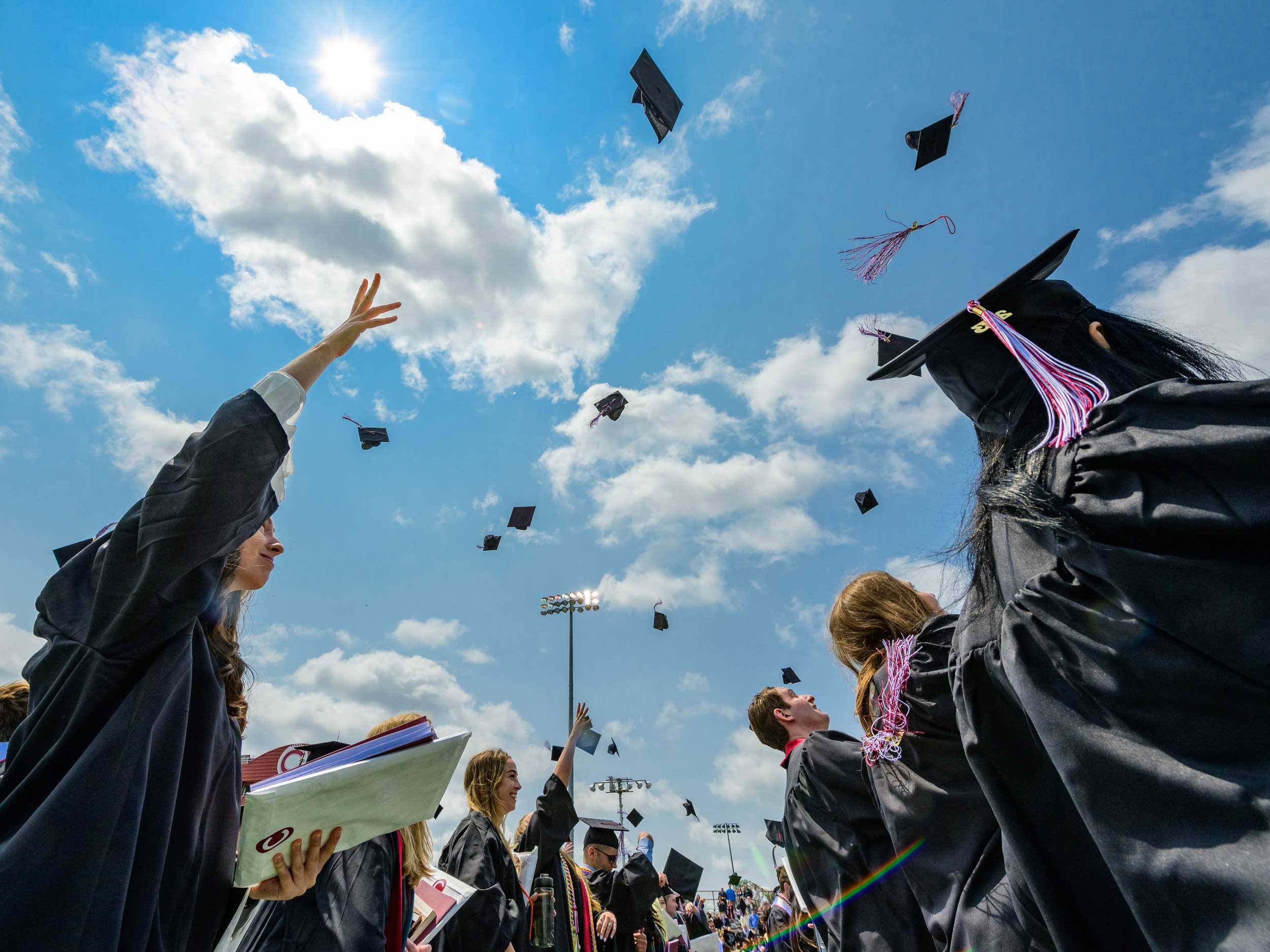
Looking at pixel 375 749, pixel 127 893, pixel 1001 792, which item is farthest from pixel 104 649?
pixel 1001 792

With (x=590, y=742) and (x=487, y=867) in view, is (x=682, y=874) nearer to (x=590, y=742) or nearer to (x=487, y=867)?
(x=590, y=742)

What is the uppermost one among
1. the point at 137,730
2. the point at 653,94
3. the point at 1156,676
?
the point at 653,94

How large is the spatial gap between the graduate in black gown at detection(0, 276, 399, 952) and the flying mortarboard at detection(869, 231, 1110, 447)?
5.48 ft

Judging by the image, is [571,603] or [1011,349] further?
[571,603]

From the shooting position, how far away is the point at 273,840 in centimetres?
160

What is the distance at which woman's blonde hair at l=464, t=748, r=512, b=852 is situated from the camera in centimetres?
424

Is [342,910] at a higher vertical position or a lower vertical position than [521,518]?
lower

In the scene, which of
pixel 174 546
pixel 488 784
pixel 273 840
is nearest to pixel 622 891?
pixel 488 784

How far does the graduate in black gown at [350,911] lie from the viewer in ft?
7.28

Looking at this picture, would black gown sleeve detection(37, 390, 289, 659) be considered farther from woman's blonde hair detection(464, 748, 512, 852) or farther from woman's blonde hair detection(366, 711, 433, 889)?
woman's blonde hair detection(464, 748, 512, 852)

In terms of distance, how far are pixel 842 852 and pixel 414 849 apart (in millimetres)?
1847

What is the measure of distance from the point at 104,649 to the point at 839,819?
8.00 feet

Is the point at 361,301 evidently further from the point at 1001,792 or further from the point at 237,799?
the point at 1001,792

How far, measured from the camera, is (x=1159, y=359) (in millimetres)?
1603
